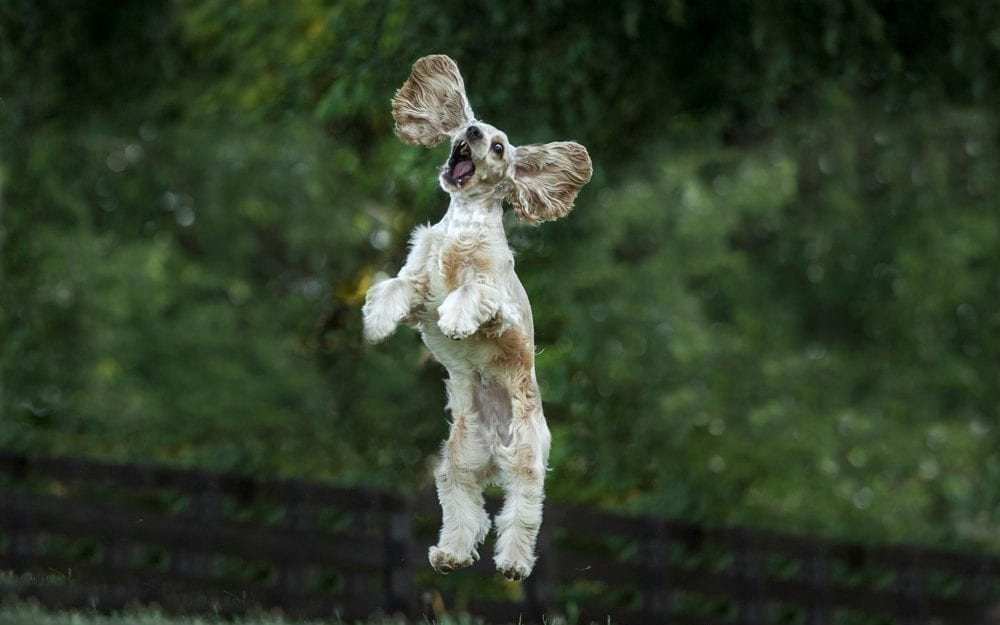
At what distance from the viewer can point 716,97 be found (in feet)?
35.7

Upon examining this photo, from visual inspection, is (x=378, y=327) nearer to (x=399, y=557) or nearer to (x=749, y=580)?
(x=399, y=557)

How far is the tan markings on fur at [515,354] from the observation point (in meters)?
3.37

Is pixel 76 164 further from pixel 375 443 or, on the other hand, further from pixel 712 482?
pixel 712 482

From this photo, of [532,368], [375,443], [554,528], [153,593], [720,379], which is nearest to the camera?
[532,368]

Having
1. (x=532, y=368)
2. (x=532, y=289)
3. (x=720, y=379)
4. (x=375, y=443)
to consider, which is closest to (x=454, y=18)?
(x=532, y=289)

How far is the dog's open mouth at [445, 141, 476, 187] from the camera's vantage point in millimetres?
3320

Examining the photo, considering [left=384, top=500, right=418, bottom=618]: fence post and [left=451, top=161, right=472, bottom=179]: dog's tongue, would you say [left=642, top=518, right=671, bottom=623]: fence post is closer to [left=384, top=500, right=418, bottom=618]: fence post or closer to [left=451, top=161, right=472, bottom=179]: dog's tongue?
[left=384, top=500, right=418, bottom=618]: fence post

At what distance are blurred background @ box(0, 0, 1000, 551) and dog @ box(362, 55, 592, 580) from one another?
13.6 ft

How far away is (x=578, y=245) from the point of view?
12.7 meters

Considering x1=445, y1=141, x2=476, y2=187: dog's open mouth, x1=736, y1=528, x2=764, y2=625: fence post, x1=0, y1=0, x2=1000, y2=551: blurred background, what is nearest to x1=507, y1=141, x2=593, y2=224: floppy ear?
x1=445, y1=141, x2=476, y2=187: dog's open mouth

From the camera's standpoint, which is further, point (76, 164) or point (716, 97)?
point (76, 164)

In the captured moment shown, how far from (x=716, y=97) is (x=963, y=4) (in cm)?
192

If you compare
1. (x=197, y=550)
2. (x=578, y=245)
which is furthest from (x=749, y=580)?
(x=197, y=550)

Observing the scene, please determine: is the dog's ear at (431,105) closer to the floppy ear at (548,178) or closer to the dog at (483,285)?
the dog at (483,285)
